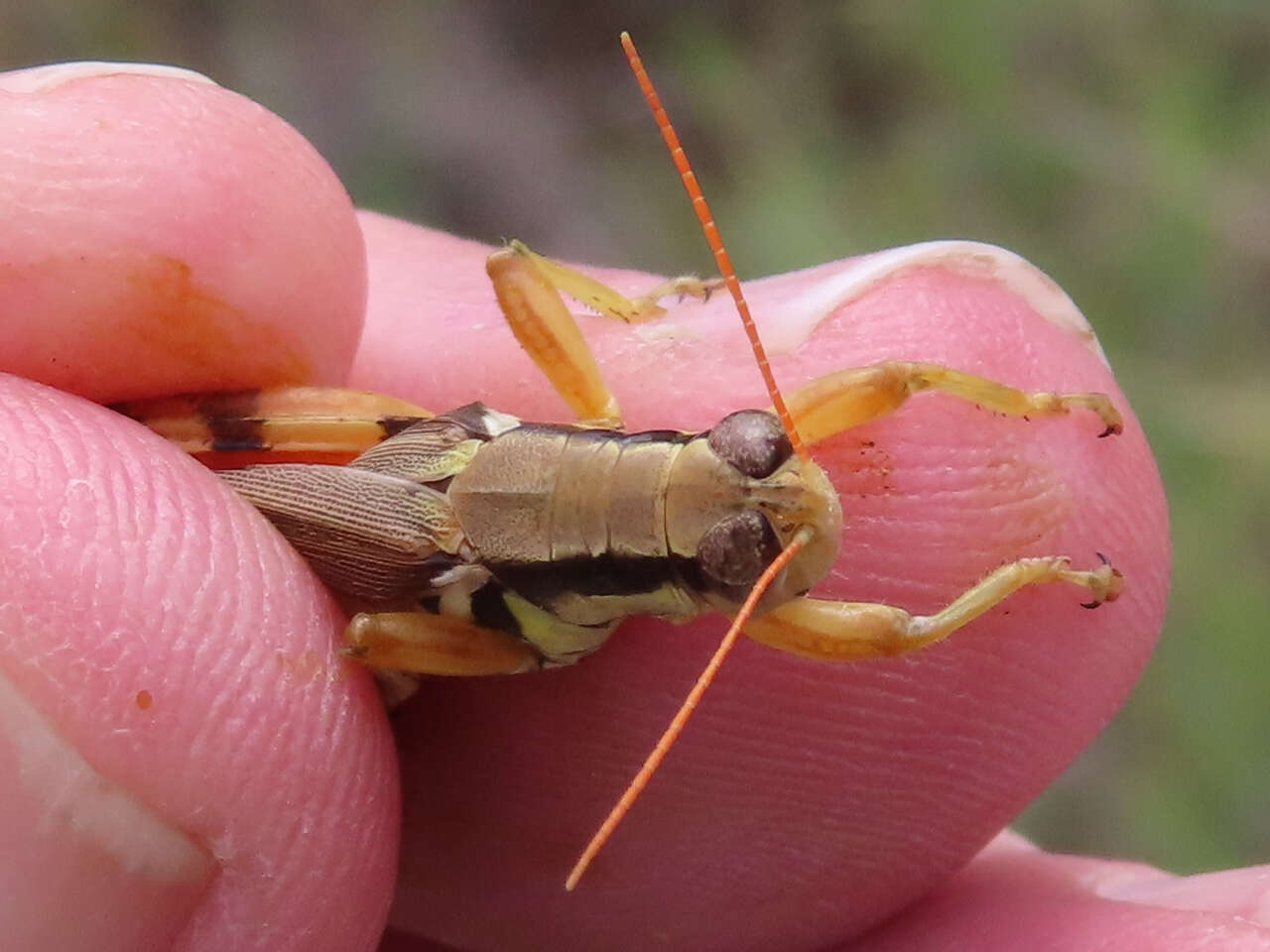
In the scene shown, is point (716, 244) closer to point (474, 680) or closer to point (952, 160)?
point (474, 680)

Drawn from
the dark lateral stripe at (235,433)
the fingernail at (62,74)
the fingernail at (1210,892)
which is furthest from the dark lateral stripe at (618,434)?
the fingernail at (1210,892)

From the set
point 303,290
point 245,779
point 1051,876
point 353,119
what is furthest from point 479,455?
point 353,119

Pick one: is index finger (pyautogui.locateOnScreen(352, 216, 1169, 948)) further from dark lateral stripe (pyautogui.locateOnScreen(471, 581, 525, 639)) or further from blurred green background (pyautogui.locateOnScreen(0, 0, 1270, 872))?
blurred green background (pyautogui.locateOnScreen(0, 0, 1270, 872))

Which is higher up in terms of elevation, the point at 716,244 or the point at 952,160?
the point at 716,244

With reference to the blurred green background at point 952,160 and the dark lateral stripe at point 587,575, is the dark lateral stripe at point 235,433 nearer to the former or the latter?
the dark lateral stripe at point 587,575

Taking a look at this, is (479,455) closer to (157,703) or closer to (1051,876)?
(157,703)

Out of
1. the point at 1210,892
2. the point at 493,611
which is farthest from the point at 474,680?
the point at 1210,892

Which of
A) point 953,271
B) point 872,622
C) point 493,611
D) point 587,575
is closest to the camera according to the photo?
point 872,622
